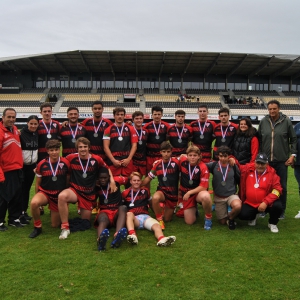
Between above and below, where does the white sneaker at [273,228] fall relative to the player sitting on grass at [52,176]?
below

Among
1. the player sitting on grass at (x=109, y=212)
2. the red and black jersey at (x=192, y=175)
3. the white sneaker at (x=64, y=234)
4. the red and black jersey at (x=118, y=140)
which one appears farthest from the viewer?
the red and black jersey at (x=118, y=140)

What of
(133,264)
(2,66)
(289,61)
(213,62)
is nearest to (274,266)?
(133,264)

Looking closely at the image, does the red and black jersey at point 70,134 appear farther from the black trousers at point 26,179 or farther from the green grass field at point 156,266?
the green grass field at point 156,266

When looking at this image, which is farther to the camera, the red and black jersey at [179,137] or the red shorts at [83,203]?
the red and black jersey at [179,137]

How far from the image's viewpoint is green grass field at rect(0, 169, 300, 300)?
2.78 metres

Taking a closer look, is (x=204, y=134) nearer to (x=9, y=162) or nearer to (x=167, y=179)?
(x=167, y=179)

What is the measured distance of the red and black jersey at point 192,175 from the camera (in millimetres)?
4676

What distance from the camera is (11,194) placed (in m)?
4.54

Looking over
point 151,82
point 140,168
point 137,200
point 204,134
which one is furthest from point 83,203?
point 151,82

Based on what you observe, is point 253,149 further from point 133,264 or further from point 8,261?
point 8,261

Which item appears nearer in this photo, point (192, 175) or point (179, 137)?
point (192, 175)

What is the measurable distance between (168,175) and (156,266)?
6.00 ft

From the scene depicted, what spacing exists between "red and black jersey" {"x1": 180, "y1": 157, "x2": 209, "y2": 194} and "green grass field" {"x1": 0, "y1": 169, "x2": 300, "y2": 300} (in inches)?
28.0

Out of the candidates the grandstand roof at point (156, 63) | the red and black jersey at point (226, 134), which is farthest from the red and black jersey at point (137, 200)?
the grandstand roof at point (156, 63)
